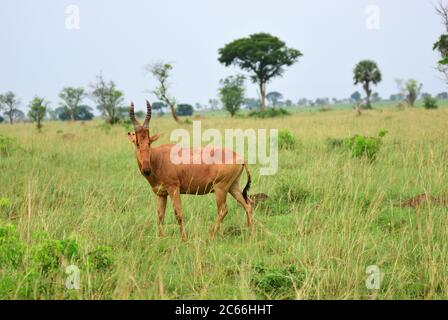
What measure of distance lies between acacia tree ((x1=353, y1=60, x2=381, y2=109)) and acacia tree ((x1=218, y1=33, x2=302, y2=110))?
15.7m

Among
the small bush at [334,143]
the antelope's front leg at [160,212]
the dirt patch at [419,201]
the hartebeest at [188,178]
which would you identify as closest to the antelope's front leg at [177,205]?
the hartebeest at [188,178]

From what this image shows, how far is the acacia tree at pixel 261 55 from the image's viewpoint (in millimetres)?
36688

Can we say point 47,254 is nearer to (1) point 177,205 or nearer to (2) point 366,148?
(1) point 177,205

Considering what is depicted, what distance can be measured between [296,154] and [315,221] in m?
5.17

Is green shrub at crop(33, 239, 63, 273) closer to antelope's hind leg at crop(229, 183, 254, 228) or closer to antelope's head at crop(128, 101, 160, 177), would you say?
antelope's head at crop(128, 101, 160, 177)

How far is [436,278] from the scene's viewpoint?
361cm

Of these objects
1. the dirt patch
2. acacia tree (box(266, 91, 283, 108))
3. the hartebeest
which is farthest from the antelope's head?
acacia tree (box(266, 91, 283, 108))

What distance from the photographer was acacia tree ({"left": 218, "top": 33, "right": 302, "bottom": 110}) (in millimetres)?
36688

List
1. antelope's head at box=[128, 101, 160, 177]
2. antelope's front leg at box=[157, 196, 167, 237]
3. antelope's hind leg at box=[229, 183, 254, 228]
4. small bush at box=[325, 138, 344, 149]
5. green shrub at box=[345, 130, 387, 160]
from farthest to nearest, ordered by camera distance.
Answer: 1. small bush at box=[325, 138, 344, 149]
2. green shrub at box=[345, 130, 387, 160]
3. antelope's hind leg at box=[229, 183, 254, 228]
4. antelope's front leg at box=[157, 196, 167, 237]
5. antelope's head at box=[128, 101, 160, 177]

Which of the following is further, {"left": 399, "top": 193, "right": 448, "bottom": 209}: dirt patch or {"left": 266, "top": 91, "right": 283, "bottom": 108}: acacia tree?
{"left": 266, "top": 91, "right": 283, "bottom": 108}: acacia tree

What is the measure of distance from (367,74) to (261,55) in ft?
63.9

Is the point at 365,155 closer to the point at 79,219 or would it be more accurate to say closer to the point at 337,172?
the point at 337,172

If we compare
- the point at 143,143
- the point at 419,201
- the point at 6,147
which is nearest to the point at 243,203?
the point at 143,143
